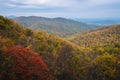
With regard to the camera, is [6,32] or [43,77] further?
[6,32]

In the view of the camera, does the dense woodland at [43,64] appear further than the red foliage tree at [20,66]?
Yes

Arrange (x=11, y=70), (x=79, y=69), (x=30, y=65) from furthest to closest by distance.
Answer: (x=79, y=69), (x=30, y=65), (x=11, y=70)

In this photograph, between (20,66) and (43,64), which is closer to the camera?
(20,66)

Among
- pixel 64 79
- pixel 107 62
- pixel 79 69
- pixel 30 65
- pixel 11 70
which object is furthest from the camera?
pixel 107 62

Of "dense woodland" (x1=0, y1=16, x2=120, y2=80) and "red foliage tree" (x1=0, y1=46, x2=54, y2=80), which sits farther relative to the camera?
"dense woodland" (x1=0, y1=16, x2=120, y2=80)

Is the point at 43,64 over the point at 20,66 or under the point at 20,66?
under

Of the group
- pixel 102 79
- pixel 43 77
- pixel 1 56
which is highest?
pixel 1 56

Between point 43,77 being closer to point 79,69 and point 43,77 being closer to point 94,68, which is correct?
point 79,69

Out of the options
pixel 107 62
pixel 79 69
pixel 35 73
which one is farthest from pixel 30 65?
pixel 107 62
